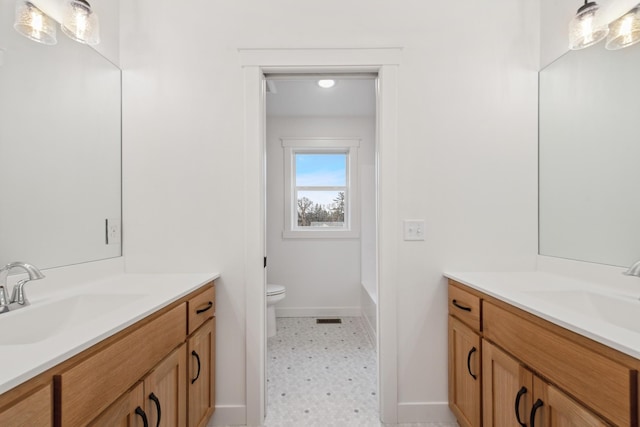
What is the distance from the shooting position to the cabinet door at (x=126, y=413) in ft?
2.68

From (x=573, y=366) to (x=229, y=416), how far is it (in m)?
1.58

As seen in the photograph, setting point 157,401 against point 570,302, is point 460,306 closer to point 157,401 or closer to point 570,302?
point 570,302

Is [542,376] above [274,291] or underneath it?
above

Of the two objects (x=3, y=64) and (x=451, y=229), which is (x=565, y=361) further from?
(x=3, y=64)

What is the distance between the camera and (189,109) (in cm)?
164

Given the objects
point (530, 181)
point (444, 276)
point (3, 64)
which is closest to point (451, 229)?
point (444, 276)

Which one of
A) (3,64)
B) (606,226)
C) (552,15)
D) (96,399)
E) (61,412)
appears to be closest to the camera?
(61,412)

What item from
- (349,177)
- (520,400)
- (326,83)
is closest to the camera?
(520,400)

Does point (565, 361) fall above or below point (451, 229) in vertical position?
below

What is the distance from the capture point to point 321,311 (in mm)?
3373

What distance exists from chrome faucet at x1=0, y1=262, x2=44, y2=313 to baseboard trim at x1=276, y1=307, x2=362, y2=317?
2559 mm

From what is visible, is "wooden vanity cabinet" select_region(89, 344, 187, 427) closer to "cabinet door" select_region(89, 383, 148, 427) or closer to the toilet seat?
"cabinet door" select_region(89, 383, 148, 427)

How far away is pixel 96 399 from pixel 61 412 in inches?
4.5

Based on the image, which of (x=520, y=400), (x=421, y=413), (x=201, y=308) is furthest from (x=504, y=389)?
(x=201, y=308)
